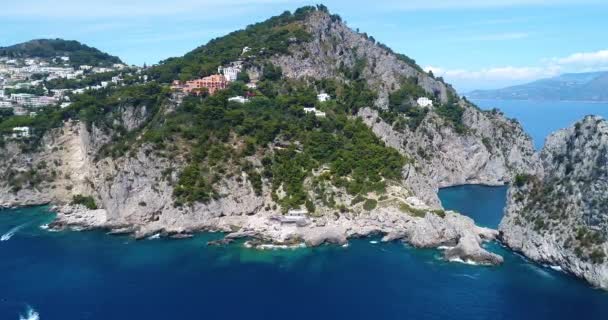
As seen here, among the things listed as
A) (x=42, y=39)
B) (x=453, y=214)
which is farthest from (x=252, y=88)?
(x=42, y=39)

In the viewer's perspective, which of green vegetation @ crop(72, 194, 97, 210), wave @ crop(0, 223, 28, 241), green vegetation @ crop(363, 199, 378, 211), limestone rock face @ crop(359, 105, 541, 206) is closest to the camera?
wave @ crop(0, 223, 28, 241)

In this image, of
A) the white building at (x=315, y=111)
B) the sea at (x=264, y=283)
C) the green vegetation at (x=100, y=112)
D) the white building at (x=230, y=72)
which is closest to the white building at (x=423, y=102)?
the white building at (x=315, y=111)

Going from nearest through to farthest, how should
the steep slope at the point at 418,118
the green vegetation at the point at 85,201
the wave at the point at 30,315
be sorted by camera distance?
the wave at the point at 30,315 < the green vegetation at the point at 85,201 < the steep slope at the point at 418,118

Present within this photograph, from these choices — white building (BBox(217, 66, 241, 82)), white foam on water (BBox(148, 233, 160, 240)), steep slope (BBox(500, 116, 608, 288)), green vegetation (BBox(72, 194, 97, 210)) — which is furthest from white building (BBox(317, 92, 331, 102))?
steep slope (BBox(500, 116, 608, 288))

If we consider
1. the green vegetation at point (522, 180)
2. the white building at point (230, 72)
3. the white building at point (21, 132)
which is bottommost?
the green vegetation at point (522, 180)

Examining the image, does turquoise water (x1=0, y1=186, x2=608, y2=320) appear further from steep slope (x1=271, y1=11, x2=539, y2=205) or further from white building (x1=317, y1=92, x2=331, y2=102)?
white building (x1=317, y1=92, x2=331, y2=102)

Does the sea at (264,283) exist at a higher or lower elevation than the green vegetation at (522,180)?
lower

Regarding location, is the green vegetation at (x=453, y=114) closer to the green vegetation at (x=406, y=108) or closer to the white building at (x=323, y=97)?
the green vegetation at (x=406, y=108)
